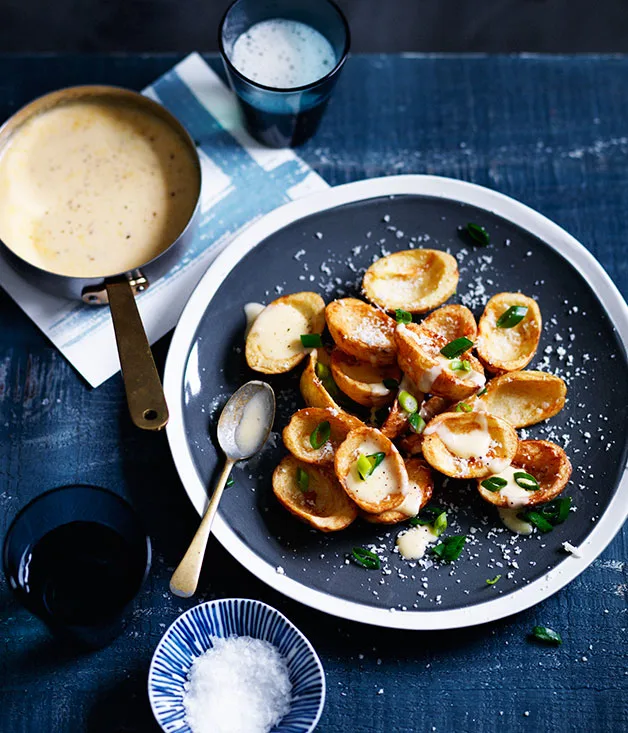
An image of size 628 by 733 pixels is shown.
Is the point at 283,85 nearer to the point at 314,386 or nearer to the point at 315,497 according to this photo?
the point at 314,386

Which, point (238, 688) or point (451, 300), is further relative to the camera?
point (451, 300)

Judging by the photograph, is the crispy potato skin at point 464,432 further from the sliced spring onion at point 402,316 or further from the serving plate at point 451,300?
the sliced spring onion at point 402,316

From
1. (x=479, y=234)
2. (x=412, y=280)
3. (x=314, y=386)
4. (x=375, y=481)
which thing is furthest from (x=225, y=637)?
(x=479, y=234)

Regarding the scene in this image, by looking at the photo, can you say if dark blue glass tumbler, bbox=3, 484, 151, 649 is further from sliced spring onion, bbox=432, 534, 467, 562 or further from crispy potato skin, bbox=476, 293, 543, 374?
Result: crispy potato skin, bbox=476, 293, 543, 374

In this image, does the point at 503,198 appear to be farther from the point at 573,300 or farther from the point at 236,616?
the point at 236,616

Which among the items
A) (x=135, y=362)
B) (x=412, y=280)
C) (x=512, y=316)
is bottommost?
(x=512, y=316)

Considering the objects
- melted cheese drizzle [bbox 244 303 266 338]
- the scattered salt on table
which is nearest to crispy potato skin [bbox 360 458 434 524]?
the scattered salt on table

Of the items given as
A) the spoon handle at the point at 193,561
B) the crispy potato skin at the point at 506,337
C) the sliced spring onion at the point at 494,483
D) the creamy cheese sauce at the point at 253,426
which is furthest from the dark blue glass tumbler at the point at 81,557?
the crispy potato skin at the point at 506,337
